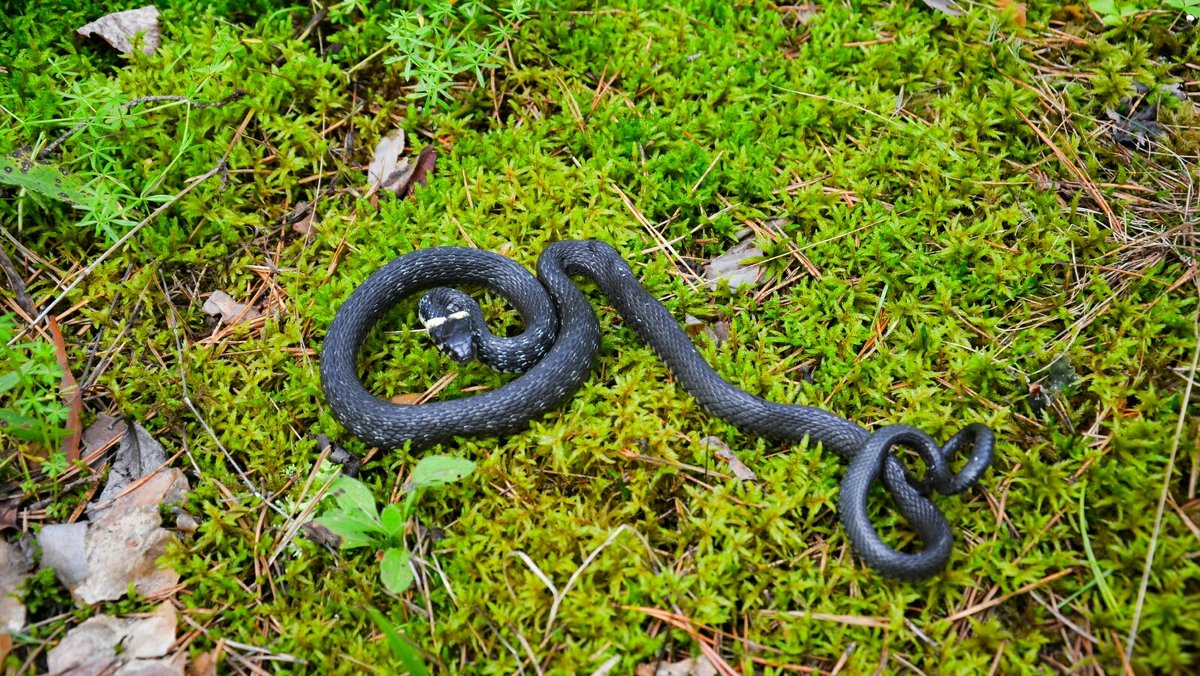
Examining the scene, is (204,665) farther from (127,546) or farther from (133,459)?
(133,459)

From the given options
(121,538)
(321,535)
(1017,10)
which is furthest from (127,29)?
(1017,10)

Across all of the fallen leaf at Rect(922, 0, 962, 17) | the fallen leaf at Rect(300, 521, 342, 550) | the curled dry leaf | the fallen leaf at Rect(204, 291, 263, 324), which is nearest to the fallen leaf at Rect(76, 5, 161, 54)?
the fallen leaf at Rect(204, 291, 263, 324)

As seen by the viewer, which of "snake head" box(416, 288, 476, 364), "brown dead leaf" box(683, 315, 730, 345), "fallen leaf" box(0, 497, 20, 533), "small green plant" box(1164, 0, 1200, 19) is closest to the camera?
"fallen leaf" box(0, 497, 20, 533)

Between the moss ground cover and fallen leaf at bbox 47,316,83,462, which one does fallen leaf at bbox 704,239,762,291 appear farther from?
→ fallen leaf at bbox 47,316,83,462

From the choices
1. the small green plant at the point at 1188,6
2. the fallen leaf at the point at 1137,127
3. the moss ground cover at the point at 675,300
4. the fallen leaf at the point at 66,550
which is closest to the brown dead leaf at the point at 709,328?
the moss ground cover at the point at 675,300

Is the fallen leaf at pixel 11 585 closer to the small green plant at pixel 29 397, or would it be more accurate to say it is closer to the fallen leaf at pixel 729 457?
the small green plant at pixel 29 397

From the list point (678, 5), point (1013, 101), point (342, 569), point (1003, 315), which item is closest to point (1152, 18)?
point (1013, 101)

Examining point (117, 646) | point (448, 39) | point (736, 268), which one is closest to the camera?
point (117, 646)
